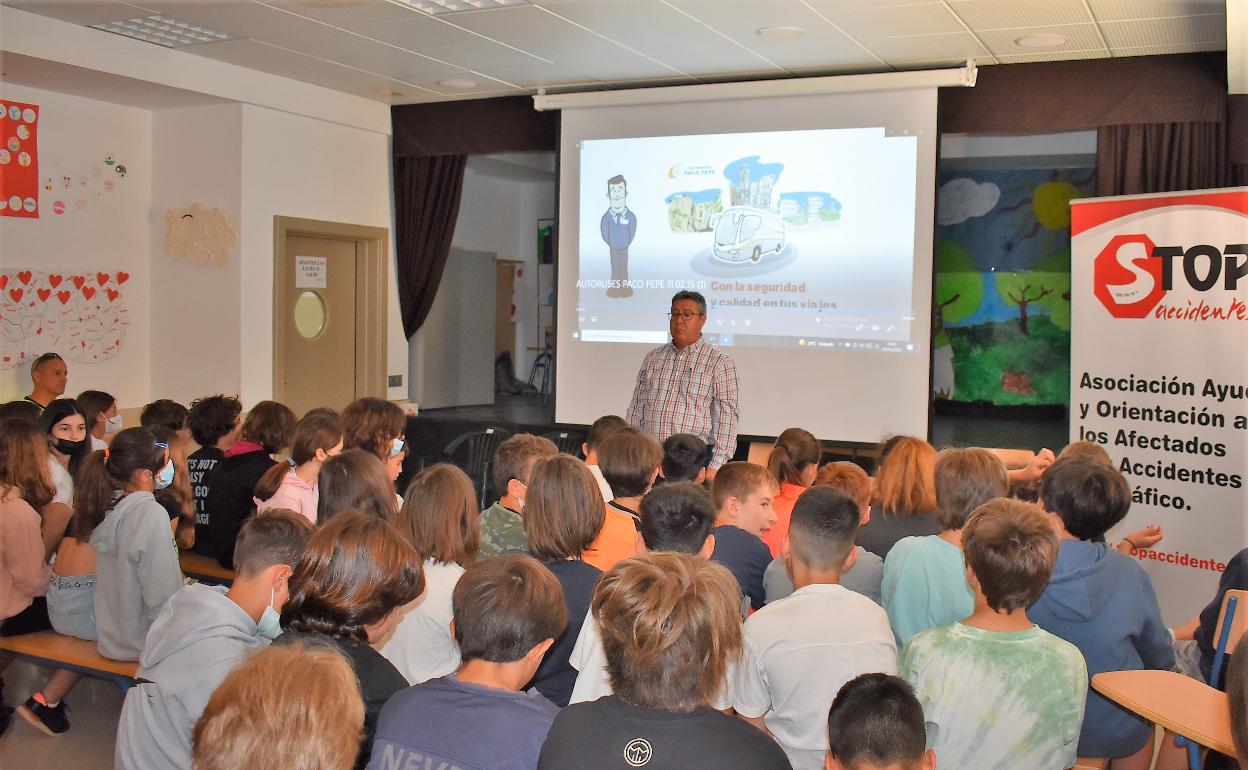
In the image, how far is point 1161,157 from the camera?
5.70 metres

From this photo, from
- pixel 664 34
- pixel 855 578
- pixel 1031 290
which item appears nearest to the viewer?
pixel 855 578

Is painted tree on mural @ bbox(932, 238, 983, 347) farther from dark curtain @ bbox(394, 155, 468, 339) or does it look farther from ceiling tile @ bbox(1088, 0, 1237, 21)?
dark curtain @ bbox(394, 155, 468, 339)

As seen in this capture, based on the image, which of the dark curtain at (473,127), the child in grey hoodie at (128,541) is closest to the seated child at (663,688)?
the child in grey hoodie at (128,541)

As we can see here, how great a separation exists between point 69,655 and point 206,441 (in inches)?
50.4

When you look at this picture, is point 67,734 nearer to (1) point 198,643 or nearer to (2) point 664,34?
(1) point 198,643

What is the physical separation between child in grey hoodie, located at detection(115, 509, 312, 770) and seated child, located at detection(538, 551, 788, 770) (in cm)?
78

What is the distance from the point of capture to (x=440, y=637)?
2596 millimetres

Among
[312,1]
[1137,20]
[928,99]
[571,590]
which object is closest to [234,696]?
[571,590]

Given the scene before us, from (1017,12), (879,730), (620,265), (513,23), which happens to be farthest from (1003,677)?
(620,265)

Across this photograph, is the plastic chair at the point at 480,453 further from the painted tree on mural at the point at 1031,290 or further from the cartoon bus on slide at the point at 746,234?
the painted tree on mural at the point at 1031,290

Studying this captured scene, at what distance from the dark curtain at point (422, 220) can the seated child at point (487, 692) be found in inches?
250

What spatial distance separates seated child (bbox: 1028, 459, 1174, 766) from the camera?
2.59 m

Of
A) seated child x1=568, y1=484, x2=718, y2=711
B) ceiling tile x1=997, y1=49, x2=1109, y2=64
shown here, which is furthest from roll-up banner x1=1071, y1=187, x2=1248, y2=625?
seated child x1=568, y1=484, x2=718, y2=711

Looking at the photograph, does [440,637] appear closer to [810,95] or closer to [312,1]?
[312,1]
